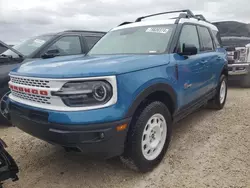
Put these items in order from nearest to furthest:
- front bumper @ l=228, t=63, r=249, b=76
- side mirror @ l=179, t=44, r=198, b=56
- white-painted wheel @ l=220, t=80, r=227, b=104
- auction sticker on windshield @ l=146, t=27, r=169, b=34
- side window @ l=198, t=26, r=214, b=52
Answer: side mirror @ l=179, t=44, r=198, b=56
auction sticker on windshield @ l=146, t=27, r=169, b=34
side window @ l=198, t=26, r=214, b=52
white-painted wheel @ l=220, t=80, r=227, b=104
front bumper @ l=228, t=63, r=249, b=76

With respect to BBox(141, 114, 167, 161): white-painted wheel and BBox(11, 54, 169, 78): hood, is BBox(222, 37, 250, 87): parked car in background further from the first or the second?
BBox(11, 54, 169, 78): hood

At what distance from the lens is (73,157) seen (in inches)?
123

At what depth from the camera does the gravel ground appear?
256cm

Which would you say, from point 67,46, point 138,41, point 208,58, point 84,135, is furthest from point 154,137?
point 67,46

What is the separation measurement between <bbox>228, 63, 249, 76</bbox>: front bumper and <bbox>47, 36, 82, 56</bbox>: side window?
15.1 ft

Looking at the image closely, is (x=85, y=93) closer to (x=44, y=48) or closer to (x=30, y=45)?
(x=44, y=48)

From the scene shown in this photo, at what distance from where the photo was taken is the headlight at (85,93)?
2.12 meters

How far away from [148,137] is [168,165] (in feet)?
1.60

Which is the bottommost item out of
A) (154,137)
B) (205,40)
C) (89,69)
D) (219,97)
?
(219,97)

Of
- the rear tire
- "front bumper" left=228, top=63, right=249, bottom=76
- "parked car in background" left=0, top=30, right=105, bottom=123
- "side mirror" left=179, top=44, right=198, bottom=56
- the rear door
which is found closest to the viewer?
"side mirror" left=179, top=44, right=198, bottom=56

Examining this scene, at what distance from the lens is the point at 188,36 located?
361cm

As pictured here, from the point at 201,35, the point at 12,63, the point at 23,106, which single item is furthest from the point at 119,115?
the point at 12,63

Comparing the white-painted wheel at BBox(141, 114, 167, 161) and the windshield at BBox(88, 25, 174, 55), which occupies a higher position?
the windshield at BBox(88, 25, 174, 55)

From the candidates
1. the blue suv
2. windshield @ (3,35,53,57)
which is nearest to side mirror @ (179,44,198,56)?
the blue suv
